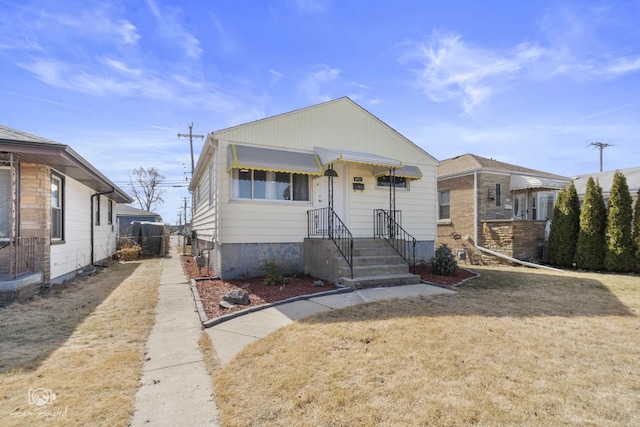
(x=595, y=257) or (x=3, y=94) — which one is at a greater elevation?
(x=3, y=94)

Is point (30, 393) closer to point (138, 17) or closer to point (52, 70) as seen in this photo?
A: point (138, 17)

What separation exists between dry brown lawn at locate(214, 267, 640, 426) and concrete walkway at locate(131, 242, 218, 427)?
0.18 metres

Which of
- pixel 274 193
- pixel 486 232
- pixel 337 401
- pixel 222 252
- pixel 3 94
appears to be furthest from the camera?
pixel 486 232

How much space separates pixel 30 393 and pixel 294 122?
7.69m

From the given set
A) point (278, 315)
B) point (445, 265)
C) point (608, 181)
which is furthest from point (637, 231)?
point (278, 315)

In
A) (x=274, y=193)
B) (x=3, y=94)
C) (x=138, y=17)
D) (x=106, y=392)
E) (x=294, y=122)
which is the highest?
(x=138, y=17)

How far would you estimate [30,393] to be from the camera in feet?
9.55

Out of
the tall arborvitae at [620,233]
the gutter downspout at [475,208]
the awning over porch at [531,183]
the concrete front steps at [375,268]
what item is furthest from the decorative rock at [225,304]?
the awning over porch at [531,183]

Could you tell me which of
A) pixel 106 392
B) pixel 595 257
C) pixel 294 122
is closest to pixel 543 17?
pixel 294 122

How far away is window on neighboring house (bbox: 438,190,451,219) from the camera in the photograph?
15266mm

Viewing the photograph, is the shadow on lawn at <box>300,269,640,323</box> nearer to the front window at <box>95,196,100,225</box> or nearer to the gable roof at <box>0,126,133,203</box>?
the gable roof at <box>0,126,133,203</box>

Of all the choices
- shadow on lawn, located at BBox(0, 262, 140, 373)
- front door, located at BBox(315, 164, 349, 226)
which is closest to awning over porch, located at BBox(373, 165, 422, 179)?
front door, located at BBox(315, 164, 349, 226)

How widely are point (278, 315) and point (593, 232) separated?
1135cm

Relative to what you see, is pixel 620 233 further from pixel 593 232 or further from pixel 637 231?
pixel 593 232
